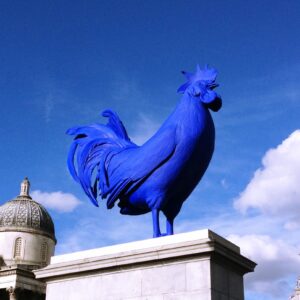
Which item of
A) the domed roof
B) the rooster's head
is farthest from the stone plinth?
the domed roof

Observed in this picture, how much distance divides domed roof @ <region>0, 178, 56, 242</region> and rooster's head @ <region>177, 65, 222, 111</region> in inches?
1560

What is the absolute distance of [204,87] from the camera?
1327cm

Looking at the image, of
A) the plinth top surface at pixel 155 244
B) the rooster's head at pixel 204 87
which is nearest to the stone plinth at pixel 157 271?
the plinth top surface at pixel 155 244

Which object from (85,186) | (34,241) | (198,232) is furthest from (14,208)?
(198,232)

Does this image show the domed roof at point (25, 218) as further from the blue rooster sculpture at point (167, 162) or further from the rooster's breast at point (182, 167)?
the rooster's breast at point (182, 167)

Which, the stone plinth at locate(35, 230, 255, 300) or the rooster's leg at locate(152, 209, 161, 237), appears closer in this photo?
the stone plinth at locate(35, 230, 255, 300)

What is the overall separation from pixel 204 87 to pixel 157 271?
13.2ft

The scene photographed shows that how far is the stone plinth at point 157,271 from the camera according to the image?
11.1 metres

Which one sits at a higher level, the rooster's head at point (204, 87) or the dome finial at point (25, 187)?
the dome finial at point (25, 187)

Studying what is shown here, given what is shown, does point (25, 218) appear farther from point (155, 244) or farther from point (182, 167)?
point (155, 244)

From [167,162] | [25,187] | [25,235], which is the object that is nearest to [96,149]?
[167,162]

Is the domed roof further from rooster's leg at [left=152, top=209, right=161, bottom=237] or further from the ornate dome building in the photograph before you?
rooster's leg at [left=152, top=209, right=161, bottom=237]

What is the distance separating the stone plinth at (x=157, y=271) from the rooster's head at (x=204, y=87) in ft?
9.72

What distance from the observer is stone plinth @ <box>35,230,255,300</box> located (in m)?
11.1
